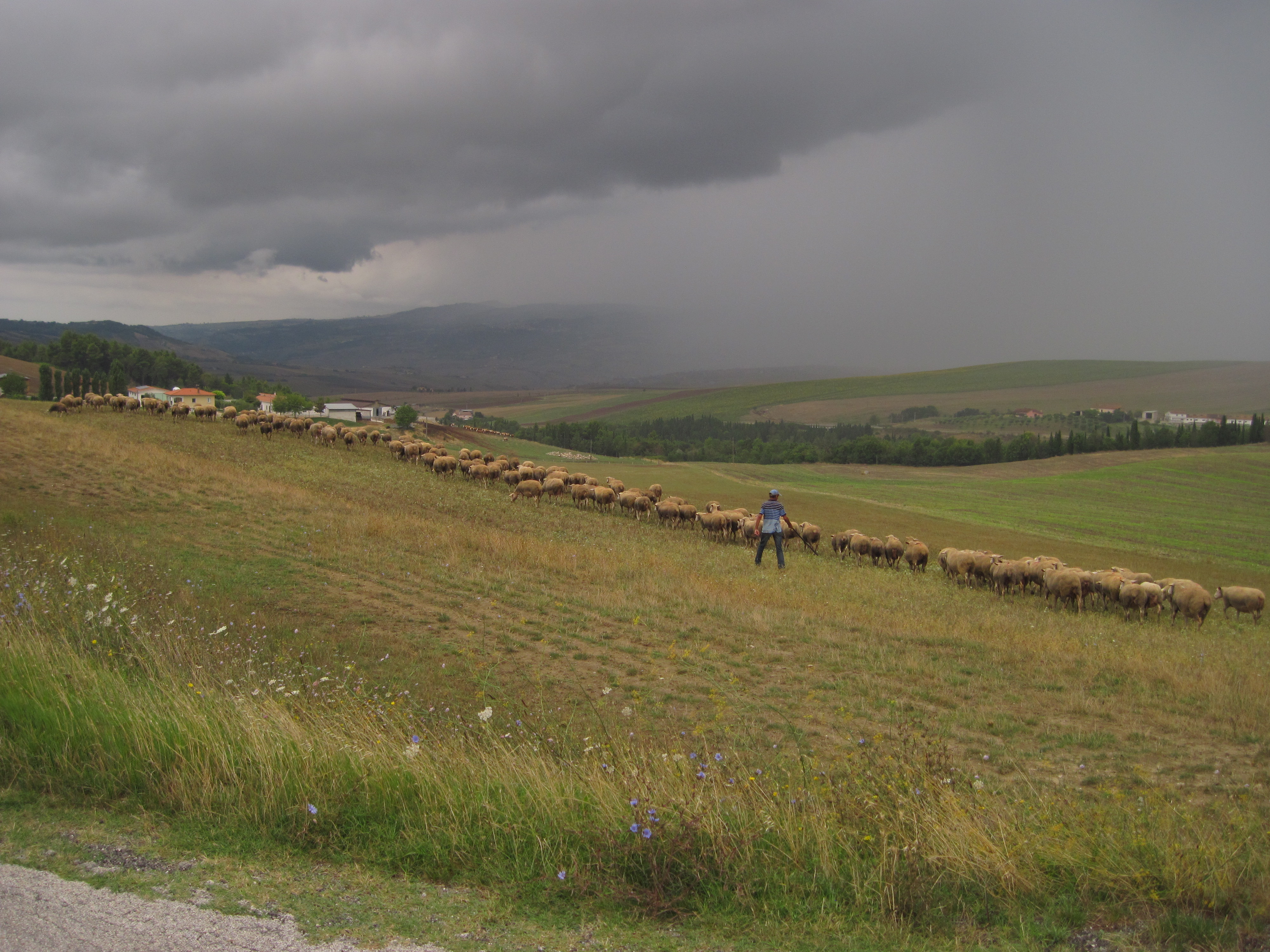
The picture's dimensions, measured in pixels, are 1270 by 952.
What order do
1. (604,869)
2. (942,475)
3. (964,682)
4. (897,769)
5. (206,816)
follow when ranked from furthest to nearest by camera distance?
(942,475), (964,682), (897,769), (206,816), (604,869)

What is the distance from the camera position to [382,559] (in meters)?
19.0

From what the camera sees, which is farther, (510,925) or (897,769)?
(897,769)

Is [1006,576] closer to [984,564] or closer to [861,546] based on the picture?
[984,564]

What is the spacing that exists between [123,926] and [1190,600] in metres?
25.8

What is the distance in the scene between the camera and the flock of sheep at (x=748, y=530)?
2338 centimetres

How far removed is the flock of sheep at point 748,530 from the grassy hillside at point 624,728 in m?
1.35

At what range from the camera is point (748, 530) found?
30.3 metres

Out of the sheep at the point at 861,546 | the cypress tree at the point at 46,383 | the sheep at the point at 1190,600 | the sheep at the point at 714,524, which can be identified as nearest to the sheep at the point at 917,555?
the sheep at the point at 861,546

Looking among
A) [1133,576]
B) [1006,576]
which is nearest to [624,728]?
[1006,576]

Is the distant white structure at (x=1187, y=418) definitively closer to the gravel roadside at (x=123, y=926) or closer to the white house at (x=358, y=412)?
the white house at (x=358, y=412)

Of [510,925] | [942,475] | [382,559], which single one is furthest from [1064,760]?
[942,475]

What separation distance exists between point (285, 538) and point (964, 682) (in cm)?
1623

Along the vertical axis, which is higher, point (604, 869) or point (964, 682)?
point (604, 869)

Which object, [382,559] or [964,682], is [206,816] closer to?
[964,682]
